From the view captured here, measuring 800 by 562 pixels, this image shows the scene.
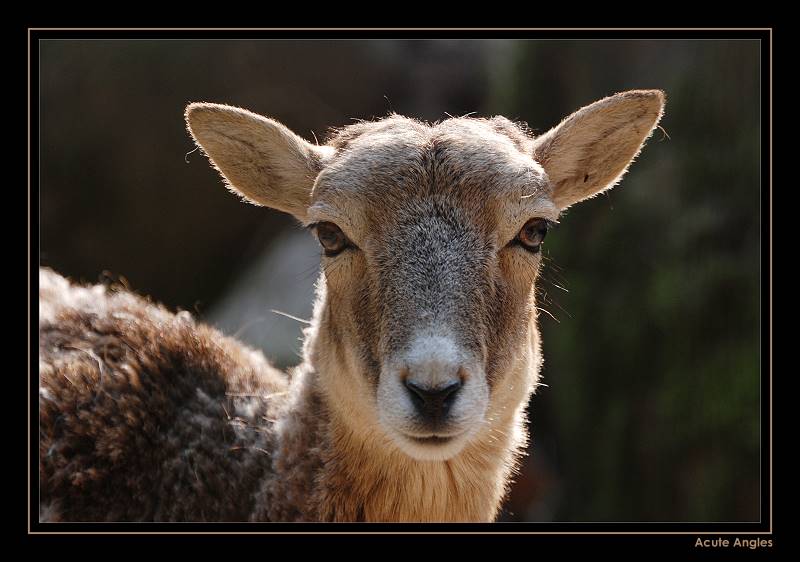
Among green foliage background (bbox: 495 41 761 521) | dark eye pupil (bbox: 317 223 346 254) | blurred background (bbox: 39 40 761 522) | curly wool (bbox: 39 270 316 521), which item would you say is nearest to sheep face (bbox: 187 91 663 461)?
dark eye pupil (bbox: 317 223 346 254)

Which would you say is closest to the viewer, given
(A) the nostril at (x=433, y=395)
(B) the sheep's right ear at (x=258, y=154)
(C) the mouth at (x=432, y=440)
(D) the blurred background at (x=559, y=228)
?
(A) the nostril at (x=433, y=395)

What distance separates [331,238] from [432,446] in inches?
59.1

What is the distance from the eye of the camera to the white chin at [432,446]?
189 inches

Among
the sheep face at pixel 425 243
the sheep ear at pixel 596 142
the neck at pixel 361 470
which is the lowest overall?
the neck at pixel 361 470

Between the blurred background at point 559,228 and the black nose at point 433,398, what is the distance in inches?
153

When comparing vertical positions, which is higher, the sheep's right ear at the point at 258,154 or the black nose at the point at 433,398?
the sheep's right ear at the point at 258,154

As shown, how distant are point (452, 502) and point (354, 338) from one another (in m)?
1.25

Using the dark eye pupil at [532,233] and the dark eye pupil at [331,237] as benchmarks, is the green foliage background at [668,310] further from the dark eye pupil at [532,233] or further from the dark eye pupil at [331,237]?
the dark eye pupil at [331,237]

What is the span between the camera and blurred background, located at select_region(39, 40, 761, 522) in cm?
1182

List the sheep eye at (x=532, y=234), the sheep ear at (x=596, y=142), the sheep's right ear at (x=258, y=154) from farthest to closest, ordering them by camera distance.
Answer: the sheep ear at (x=596, y=142)
the sheep's right ear at (x=258, y=154)
the sheep eye at (x=532, y=234)

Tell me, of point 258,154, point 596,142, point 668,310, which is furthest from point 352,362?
point 668,310

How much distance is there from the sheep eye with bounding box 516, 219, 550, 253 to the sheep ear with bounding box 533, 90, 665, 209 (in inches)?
27.8

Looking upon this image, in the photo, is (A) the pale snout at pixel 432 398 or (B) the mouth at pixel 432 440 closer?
(A) the pale snout at pixel 432 398

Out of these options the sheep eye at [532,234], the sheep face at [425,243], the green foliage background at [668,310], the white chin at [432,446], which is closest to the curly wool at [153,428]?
the sheep face at [425,243]
